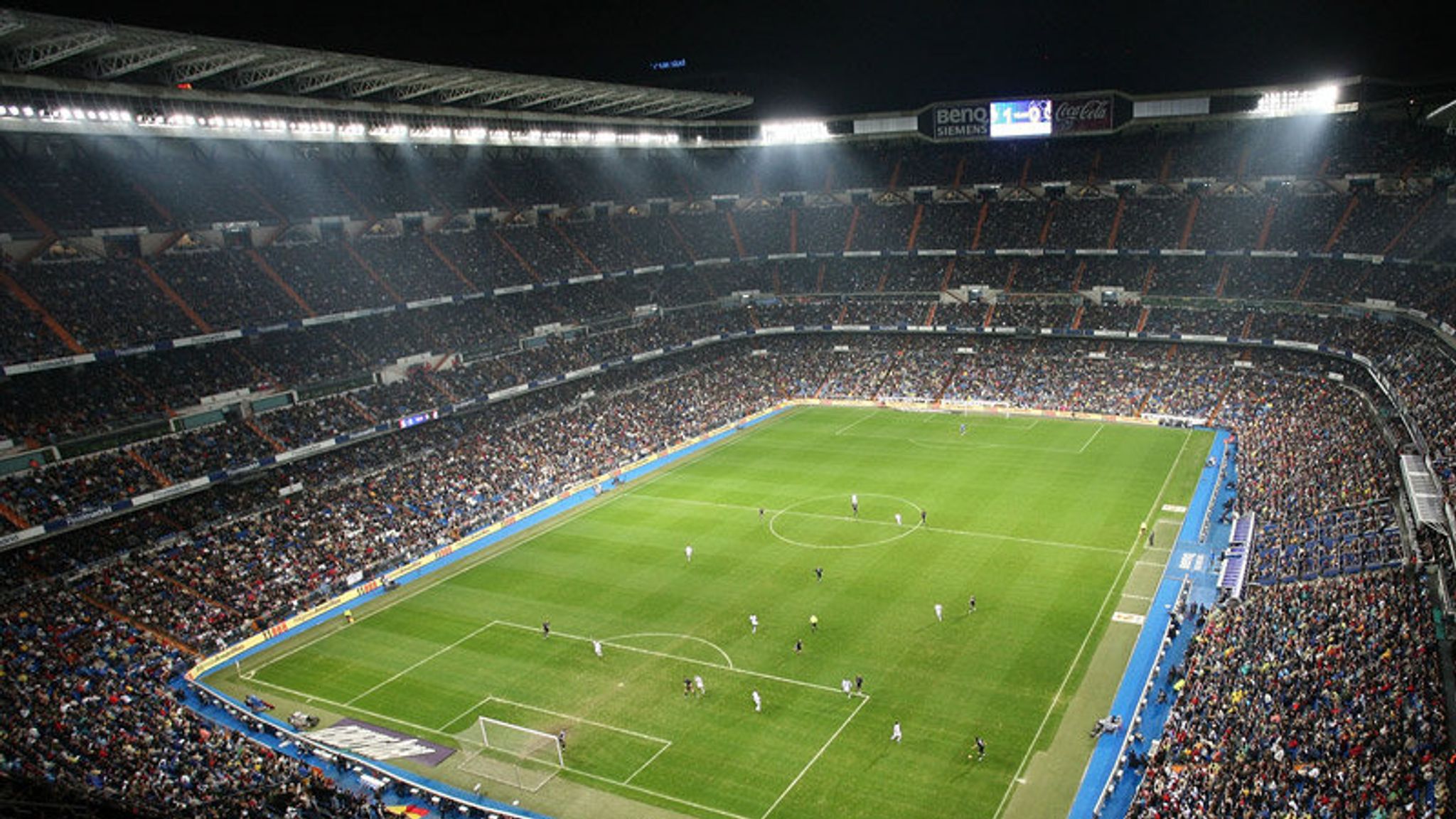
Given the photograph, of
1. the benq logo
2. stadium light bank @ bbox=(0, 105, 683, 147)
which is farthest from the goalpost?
the benq logo

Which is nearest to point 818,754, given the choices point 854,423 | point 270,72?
point 854,423

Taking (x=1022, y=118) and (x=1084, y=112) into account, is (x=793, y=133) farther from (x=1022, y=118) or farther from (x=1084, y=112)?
(x=1084, y=112)

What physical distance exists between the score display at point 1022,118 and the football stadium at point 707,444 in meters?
0.23

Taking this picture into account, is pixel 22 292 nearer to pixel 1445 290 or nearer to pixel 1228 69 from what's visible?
pixel 1445 290

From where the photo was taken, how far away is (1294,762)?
810 inches

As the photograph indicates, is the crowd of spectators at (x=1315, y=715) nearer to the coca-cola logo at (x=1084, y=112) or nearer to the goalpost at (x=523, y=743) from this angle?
the goalpost at (x=523, y=743)

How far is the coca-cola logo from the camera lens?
67.1 m

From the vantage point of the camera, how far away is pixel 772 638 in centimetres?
3269

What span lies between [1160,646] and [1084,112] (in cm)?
4832

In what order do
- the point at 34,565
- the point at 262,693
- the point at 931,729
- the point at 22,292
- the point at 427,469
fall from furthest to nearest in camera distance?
the point at 427,469
the point at 22,292
the point at 34,565
the point at 262,693
the point at 931,729

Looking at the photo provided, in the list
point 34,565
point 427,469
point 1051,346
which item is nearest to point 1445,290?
point 1051,346

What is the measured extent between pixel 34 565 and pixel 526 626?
18039mm

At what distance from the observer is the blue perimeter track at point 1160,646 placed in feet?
76.9

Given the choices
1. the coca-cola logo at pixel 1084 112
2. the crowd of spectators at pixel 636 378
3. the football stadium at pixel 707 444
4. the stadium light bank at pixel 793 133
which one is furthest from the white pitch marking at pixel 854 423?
the stadium light bank at pixel 793 133
